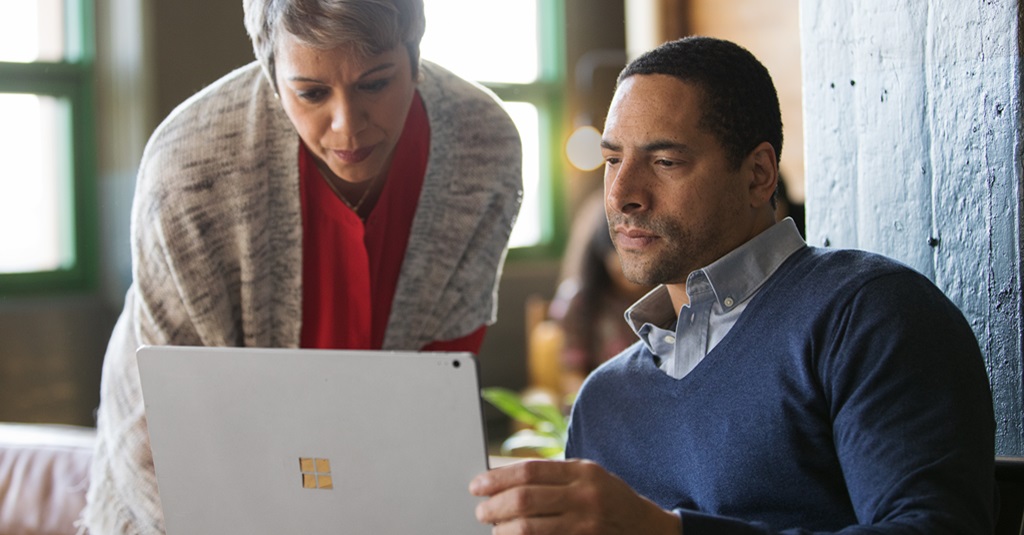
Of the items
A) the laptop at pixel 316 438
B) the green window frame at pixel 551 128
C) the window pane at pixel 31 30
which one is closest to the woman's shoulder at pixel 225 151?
the laptop at pixel 316 438

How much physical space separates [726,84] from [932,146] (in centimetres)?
36

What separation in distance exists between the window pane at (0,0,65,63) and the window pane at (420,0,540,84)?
78cm

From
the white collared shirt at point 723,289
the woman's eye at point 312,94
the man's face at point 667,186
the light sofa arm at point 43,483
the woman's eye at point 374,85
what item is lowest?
the light sofa arm at point 43,483

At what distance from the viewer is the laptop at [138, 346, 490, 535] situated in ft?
3.25

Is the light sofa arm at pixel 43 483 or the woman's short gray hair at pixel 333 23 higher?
the woman's short gray hair at pixel 333 23

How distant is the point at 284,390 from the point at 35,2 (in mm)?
1585

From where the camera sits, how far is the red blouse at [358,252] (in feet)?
A: 5.01

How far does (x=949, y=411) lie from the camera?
1071mm

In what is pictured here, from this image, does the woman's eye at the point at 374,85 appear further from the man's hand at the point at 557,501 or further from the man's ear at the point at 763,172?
the man's hand at the point at 557,501

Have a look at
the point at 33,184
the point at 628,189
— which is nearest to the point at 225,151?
the point at 628,189

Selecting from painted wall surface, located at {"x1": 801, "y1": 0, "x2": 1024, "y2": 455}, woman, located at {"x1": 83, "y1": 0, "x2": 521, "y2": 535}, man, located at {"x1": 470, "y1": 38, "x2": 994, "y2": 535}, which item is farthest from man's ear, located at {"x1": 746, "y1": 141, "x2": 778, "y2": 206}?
woman, located at {"x1": 83, "y1": 0, "x2": 521, "y2": 535}

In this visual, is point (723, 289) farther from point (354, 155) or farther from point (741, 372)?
point (354, 155)

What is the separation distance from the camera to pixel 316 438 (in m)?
A: 1.04

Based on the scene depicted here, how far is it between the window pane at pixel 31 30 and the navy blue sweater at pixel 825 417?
4.40 feet
